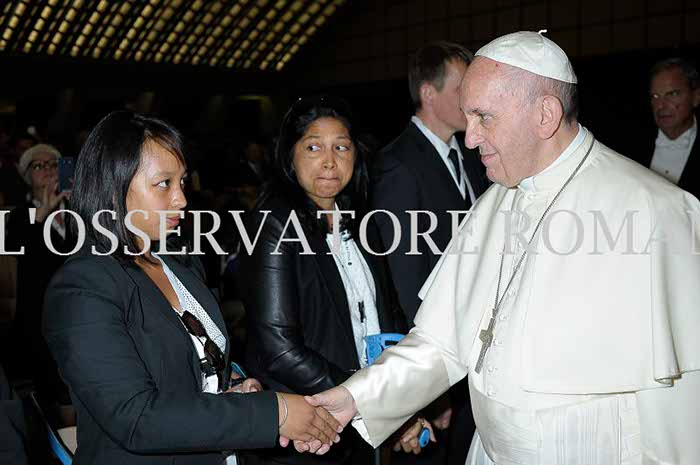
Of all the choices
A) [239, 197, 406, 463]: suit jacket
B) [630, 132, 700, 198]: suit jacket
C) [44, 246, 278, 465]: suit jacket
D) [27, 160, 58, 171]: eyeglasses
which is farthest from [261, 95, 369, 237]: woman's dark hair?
[630, 132, 700, 198]: suit jacket

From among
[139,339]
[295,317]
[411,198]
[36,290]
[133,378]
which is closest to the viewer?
[133,378]

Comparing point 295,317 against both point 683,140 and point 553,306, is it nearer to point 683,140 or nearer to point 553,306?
point 553,306

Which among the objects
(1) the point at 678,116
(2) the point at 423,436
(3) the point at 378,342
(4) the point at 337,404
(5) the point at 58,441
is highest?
(1) the point at 678,116

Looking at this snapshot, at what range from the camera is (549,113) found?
2092 millimetres

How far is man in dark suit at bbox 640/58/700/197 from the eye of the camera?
4895mm

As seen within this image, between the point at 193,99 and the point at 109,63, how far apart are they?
280cm

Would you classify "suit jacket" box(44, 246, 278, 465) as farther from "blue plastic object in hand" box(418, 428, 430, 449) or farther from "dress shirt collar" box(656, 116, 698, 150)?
→ "dress shirt collar" box(656, 116, 698, 150)

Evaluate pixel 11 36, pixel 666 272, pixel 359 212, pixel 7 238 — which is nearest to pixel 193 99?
pixel 11 36

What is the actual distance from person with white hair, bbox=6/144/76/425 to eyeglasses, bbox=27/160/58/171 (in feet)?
1.20

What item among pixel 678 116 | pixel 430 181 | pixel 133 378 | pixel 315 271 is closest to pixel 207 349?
pixel 133 378

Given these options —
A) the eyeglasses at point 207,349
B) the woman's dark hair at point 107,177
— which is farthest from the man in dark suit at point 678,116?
the woman's dark hair at point 107,177

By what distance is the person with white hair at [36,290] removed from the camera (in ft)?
12.1

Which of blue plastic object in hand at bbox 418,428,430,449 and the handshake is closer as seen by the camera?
the handshake

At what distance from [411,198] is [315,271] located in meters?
1.01
